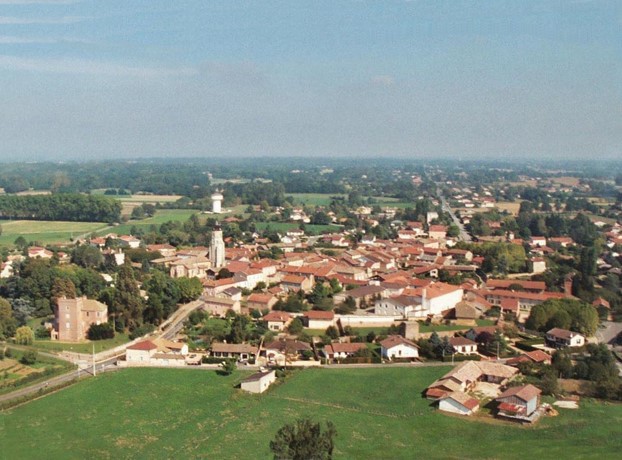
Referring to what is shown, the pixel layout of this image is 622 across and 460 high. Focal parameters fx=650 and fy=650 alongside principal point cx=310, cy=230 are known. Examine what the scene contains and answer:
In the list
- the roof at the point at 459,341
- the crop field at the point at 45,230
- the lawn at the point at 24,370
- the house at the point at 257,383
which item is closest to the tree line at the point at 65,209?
the crop field at the point at 45,230

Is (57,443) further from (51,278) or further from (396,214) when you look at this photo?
(396,214)

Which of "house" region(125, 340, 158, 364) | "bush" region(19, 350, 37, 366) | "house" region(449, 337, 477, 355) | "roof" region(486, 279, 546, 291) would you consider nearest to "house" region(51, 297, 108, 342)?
"bush" region(19, 350, 37, 366)

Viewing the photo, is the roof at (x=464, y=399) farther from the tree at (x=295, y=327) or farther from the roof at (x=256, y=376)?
the tree at (x=295, y=327)

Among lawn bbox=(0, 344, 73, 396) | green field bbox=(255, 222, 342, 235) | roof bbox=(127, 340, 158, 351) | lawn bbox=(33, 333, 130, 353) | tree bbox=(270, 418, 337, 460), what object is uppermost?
tree bbox=(270, 418, 337, 460)

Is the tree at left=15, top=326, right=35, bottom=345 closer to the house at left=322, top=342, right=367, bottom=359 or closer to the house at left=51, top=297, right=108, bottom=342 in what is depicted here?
the house at left=51, top=297, right=108, bottom=342

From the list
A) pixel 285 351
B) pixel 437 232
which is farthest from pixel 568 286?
pixel 437 232

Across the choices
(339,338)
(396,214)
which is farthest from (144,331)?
(396,214)

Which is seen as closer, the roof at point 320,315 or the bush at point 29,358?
the bush at point 29,358
